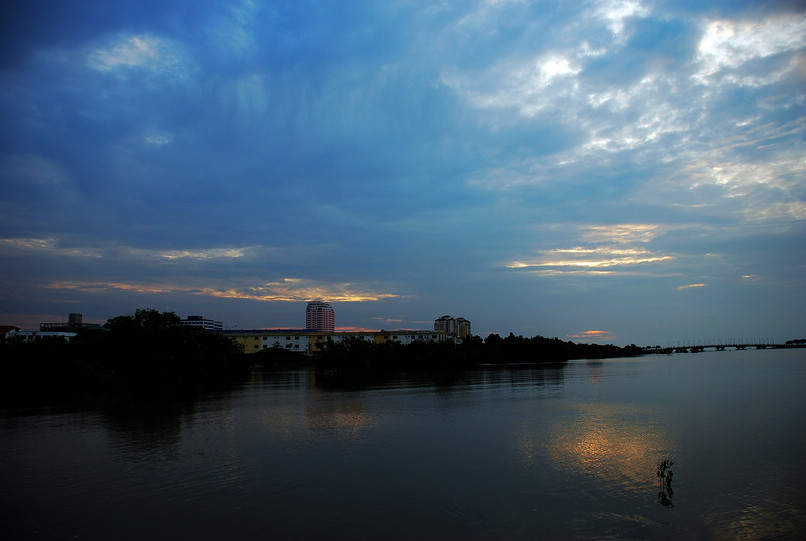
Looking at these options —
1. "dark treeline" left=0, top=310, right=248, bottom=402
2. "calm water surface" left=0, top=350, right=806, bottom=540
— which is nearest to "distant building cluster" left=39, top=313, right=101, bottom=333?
"dark treeline" left=0, top=310, right=248, bottom=402

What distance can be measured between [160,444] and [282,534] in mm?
12226

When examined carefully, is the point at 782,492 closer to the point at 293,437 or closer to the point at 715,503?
the point at 715,503

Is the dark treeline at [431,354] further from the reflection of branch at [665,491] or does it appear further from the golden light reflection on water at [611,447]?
the reflection of branch at [665,491]

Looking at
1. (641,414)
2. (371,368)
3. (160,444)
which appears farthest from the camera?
(371,368)

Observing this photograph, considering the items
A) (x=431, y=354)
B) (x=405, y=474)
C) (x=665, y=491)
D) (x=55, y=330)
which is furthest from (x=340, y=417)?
(x=55, y=330)

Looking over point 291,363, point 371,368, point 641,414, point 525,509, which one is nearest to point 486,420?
point 641,414

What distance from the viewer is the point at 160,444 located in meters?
21.4

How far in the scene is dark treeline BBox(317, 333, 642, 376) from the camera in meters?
72.8

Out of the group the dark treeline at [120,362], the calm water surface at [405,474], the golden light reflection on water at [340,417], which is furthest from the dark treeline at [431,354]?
the calm water surface at [405,474]

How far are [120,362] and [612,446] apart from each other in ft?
165

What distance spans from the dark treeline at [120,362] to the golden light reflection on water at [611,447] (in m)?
33.4

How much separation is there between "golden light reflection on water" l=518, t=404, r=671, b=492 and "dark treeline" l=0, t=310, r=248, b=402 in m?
33.4

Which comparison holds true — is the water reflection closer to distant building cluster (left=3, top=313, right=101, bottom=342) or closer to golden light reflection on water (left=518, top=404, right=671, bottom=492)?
golden light reflection on water (left=518, top=404, right=671, bottom=492)

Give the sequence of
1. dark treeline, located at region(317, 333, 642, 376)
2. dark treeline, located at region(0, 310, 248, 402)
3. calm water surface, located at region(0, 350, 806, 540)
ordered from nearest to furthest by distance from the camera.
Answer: calm water surface, located at region(0, 350, 806, 540) < dark treeline, located at region(0, 310, 248, 402) < dark treeline, located at region(317, 333, 642, 376)
